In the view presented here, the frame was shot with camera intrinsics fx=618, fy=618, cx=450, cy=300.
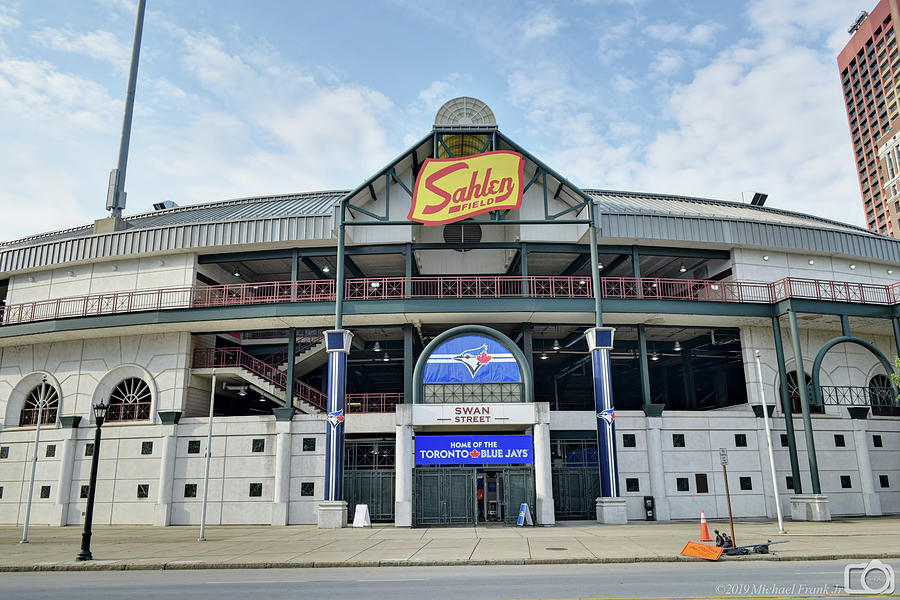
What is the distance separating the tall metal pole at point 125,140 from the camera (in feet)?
126

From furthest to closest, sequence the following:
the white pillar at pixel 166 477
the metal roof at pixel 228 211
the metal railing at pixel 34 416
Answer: the metal roof at pixel 228 211 < the metal railing at pixel 34 416 < the white pillar at pixel 166 477

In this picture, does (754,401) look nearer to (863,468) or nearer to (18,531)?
(863,468)

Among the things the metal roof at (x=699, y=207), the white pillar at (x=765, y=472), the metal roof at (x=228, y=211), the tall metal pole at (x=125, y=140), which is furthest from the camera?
the tall metal pole at (x=125, y=140)

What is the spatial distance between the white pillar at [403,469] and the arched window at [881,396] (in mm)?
24246

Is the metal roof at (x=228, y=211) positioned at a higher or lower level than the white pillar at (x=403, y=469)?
higher

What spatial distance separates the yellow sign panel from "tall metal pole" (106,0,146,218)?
21.3 meters

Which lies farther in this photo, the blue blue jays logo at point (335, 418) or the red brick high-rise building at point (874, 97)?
the red brick high-rise building at point (874, 97)

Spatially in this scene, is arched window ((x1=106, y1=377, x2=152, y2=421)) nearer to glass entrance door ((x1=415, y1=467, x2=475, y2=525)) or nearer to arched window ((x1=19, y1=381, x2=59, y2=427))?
arched window ((x1=19, y1=381, x2=59, y2=427))

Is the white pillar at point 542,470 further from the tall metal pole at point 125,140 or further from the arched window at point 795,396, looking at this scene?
the tall metal pole at point 125,140

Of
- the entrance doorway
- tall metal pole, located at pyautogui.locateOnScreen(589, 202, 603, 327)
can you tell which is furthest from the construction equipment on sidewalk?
tall metal pole, located at pyautogui.locateOnScreen(589, 202, 603, 327)

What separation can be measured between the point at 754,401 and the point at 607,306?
8.65 meters

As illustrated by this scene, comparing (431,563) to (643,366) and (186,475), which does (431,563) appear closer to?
(186,475)

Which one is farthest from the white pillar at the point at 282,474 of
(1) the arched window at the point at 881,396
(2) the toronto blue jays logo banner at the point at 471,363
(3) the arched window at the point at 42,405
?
(1) the arched window at the point at 881,396

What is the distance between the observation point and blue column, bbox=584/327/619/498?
25.7 m
